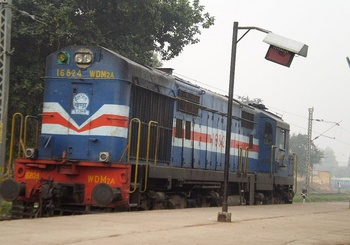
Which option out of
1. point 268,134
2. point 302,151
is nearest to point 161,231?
point 268,134

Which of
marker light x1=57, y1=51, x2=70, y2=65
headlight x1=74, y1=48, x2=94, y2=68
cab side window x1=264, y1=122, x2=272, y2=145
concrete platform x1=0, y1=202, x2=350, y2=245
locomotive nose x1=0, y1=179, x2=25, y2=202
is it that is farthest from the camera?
cab side window x1=264, y1=122, x2=272, y2=145

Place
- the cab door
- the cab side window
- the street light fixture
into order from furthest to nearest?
the cab side window, the cab door, the street light fixture

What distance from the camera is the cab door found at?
22438 millimetres

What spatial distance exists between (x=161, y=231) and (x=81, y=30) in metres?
14.5

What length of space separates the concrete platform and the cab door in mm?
9466

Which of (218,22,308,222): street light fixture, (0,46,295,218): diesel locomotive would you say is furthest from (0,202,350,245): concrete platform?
(0,46,295,218): diesel locomotive

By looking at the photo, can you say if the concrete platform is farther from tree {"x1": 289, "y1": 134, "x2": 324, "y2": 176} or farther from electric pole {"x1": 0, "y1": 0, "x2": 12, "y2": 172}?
tree {"x1": 289, "y1": 134, "x2": 324, "y2": 176}

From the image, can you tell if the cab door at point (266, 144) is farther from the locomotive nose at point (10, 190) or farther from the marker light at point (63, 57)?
the locomotive nose at point (10, 190)

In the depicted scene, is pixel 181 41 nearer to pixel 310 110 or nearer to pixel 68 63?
→ pixel 68 63

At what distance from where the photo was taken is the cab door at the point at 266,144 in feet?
73.6

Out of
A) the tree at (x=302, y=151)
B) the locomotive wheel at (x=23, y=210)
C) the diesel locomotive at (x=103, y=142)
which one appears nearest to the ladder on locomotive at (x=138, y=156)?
the diesel locomotive at (x=103, y=142)

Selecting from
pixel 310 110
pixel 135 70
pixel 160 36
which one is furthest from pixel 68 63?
pixel 310 110

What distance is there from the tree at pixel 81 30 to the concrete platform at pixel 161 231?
1048 centimetres

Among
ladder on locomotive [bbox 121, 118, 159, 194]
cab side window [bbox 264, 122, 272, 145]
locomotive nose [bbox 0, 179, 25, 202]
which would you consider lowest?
locomotive nose [bbox 0, 179, 25, 202]
